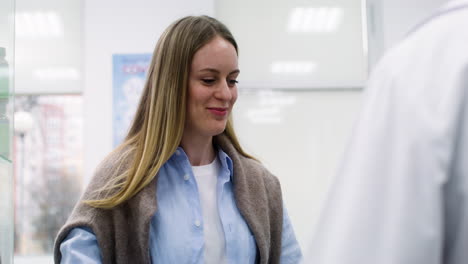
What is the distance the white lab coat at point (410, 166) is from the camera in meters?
0.41

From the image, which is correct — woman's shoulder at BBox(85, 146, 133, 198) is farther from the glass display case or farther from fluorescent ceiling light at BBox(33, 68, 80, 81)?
fluorescent ceiling light at BBox(33, 68, 80, 81)

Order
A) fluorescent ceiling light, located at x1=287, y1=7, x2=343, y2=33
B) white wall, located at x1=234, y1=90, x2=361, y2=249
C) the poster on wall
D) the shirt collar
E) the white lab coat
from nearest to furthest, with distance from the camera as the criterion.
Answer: the white lab coat
the shirt collar
the poster on wall
white wall, located at x1=234, y1=90, x2=361, y2=249
fluorescent ceiling light, located at x1=287, y1=7, x2=343, y2=33

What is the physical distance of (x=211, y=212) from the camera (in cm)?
134

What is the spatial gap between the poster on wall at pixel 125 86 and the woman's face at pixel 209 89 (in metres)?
2.35

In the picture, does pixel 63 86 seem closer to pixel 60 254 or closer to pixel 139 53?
pixel 139 53

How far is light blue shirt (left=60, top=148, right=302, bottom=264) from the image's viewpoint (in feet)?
3.98

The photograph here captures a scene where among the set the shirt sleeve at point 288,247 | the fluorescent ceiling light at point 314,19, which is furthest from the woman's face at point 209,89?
the fluorescent ceiling light at point 314,19

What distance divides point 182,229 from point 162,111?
0.33 meters

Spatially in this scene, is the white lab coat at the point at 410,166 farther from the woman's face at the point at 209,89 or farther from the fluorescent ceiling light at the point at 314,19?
the fluorescent ceiling light at the point at 314,19

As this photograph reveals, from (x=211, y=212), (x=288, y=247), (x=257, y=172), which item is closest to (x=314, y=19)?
(x=257, y=172)

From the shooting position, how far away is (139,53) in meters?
3.66

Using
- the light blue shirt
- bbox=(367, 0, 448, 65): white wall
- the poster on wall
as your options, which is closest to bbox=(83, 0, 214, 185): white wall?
the poster on wall

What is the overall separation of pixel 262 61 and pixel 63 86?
1.60 meters

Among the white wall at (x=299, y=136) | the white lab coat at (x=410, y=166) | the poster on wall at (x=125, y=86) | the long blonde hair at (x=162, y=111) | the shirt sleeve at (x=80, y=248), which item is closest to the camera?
the white lab coat at (x=410, y=166)
